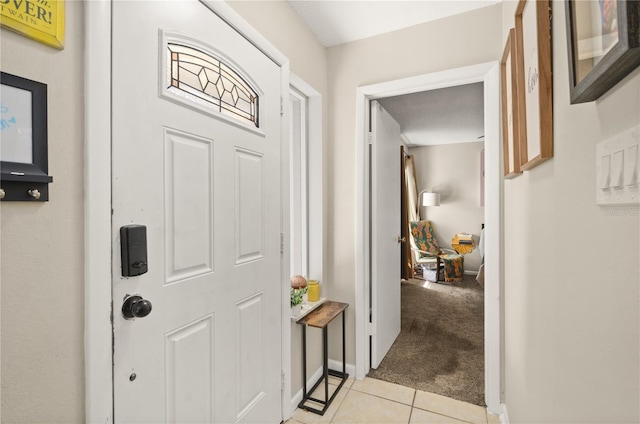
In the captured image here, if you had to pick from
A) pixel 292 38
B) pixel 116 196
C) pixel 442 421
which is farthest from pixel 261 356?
pixel 292 38

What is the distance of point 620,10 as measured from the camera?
1.43 feet

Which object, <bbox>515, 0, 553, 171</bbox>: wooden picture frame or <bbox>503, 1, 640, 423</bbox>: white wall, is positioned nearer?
<bbox>503, 1, 640, 423</bbox>: white wall

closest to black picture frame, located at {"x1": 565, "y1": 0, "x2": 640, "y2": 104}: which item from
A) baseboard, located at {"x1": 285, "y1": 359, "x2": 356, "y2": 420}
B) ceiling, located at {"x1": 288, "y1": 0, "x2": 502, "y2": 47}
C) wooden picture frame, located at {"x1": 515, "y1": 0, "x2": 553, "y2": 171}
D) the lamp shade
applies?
wooden picture frame, located at {"x1": 515, "y1": 0, "x2": 553, "y2": 171}

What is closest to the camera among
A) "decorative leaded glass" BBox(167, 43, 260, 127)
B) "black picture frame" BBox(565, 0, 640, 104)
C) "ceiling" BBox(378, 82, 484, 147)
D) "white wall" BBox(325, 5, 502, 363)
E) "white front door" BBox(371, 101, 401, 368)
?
"black picture frame" BBox(565, 0, 640, 104)

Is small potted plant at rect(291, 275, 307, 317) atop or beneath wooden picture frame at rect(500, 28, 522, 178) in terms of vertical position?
beneath

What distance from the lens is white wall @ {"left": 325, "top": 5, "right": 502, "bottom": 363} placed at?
1.96m

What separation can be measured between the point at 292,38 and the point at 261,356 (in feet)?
5.93

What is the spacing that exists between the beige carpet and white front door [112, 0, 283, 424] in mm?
1143

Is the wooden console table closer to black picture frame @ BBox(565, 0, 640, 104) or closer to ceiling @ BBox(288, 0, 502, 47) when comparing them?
black picture frame @ BBox(565, 0, 640, 104)

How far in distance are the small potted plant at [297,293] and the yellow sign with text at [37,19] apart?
1.50 metres

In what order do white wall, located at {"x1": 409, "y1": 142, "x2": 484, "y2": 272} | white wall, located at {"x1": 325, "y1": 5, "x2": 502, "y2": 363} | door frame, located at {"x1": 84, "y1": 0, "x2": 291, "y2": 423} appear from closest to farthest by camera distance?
door frame, located at {"x1": 84, "y1": 0, "x2": 291, "y2": 423} < white wall, located at {"x1": 325, "y1": 5, "x2": 502, "y2": 363} < white wall, located at {"x1": 409, "y1": 142, "x2": 484, "y2": 272}

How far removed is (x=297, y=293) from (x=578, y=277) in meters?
1.40

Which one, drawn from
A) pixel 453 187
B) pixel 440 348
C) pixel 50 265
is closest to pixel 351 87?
pixel 50 265

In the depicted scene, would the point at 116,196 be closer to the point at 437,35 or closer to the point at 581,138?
the point at 581,138
